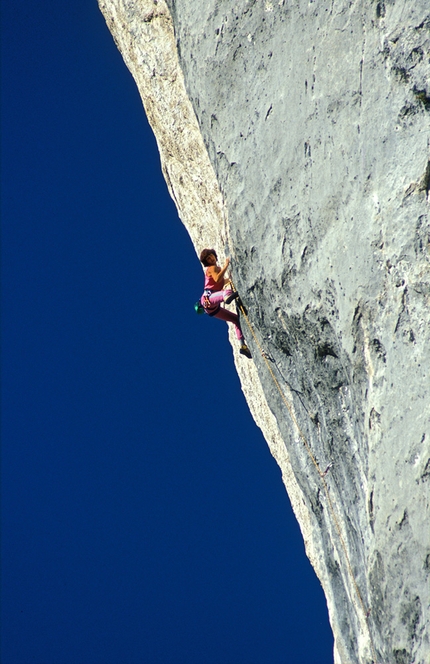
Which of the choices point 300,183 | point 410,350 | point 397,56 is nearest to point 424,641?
point 410,350

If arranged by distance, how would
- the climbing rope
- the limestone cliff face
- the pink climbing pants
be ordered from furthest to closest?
1. the pink climbing pants
2. the climbing rope
3. the limestone cliff face

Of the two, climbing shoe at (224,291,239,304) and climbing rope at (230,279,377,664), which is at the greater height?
climbing shoe at (224,291,239,304)

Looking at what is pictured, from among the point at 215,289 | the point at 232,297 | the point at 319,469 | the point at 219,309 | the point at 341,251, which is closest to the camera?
the point at 341,251

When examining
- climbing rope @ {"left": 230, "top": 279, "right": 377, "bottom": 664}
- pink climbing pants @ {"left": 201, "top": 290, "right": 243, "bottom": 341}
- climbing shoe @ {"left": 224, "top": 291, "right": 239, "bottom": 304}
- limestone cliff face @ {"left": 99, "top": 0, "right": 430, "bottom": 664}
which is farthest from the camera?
pink climbing pants @ {"left": 201, "top": 290, "right": 243, "bottom": 341}

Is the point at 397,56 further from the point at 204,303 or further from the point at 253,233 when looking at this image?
the point at 204,303

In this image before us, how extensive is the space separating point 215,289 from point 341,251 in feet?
8.68

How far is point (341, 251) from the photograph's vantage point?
5121mm

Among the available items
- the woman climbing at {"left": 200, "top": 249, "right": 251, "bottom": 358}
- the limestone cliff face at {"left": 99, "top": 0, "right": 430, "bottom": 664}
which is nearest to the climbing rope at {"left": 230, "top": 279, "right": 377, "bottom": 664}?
the limestone cliff face at {"left": 99, "top": 0, "right": 430, "bottom": 664}

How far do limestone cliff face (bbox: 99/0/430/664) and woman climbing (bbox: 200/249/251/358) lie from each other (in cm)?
28

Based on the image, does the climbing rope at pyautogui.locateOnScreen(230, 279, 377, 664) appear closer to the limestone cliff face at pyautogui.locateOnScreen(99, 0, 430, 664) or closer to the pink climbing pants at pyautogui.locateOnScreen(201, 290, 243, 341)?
the limestone cliff face at pyautogui.locateOnScreen(99, 0, 430, 664)

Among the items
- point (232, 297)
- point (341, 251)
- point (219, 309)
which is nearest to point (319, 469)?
point (232, 297)

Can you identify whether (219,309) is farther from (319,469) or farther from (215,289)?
(319,469)

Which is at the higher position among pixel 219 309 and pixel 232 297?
pixel 219 309

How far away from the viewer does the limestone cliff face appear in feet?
14.7
